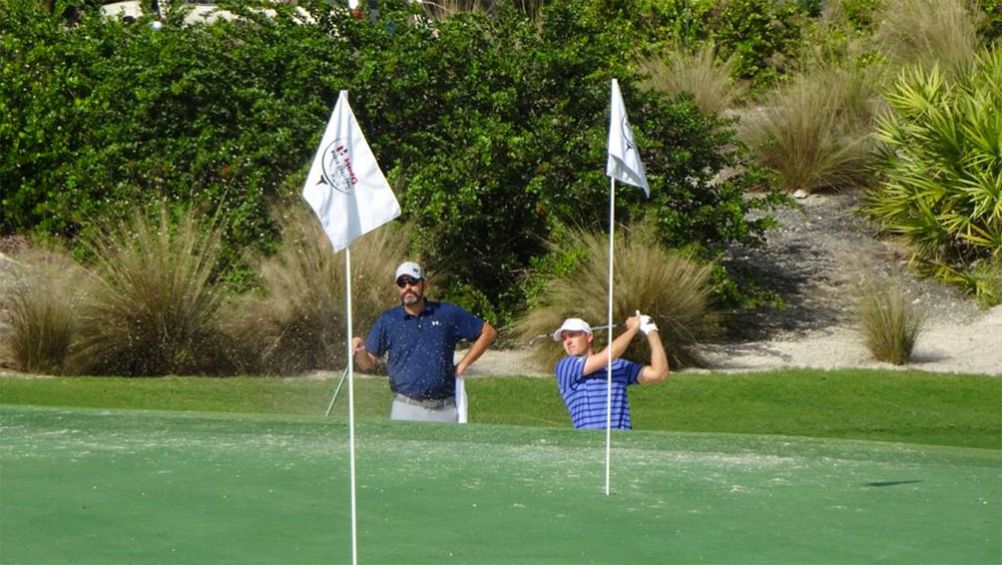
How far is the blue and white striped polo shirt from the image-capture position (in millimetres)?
9742

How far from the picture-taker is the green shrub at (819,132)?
68.8ft

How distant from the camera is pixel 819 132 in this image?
21.1m

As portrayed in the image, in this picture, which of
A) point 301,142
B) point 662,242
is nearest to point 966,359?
point 662,242

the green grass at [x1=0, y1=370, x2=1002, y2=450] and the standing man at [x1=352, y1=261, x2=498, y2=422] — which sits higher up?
the standing man at [x1=352, y1=261, x2=498, y2=422]

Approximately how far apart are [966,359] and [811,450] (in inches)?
312

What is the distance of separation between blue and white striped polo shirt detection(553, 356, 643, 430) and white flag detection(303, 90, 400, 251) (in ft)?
12.2

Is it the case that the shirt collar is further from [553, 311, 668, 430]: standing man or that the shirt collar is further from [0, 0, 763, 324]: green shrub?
[0, 0, 763, 324]: green shrub

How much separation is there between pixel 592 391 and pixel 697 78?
41.8 feet

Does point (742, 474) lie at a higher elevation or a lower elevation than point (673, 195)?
lower

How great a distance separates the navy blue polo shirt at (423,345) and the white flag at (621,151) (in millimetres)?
2644

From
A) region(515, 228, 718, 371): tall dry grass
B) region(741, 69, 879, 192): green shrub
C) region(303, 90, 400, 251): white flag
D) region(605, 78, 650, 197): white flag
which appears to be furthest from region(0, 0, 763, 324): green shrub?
region(303, 90, 400, 251): white flag

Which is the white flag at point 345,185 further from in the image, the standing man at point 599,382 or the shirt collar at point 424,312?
the shirt collar at point 424,312

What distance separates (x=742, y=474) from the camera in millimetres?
7949

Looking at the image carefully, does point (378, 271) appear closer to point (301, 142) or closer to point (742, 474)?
point (301, 142)
